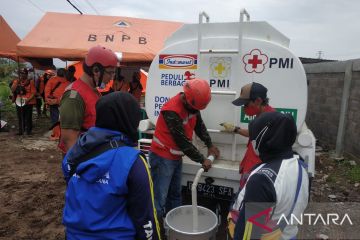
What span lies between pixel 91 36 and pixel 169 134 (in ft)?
17.9

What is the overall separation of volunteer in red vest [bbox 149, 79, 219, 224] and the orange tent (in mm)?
6924

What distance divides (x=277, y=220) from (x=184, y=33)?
2.39 meters

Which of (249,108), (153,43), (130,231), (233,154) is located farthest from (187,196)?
(153,43)

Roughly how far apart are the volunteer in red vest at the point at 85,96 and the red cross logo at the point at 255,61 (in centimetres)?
137

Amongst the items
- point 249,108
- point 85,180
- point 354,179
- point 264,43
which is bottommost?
point 354,179

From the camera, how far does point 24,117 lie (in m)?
8.62

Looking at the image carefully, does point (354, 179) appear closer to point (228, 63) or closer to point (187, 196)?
point (187, 196)

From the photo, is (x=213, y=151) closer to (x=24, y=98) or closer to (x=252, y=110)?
(x=252, y=110)

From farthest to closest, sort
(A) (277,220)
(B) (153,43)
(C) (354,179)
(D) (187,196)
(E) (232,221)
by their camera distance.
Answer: (B) (153,43) < (C) (354,179) < (D) (187,196) < (E) (232,221) < (A) (277,220)

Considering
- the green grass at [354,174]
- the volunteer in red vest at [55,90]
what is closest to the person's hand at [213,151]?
the green grass at [354,174]

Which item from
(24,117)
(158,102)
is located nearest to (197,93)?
(158,102)

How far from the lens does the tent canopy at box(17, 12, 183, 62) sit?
23.5 feet

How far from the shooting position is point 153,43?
7637mm

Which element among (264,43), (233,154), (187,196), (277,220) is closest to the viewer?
(277,220)
